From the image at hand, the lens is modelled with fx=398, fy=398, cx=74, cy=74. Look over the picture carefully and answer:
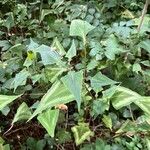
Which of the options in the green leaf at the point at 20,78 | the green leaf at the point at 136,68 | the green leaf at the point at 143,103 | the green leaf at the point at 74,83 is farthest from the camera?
the green leaf at the point at 136,68

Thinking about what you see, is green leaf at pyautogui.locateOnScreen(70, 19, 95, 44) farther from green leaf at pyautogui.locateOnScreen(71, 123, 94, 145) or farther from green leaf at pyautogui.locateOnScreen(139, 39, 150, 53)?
green leaf at pyautogui.locateOnScreen(71, 123, 94, 145)

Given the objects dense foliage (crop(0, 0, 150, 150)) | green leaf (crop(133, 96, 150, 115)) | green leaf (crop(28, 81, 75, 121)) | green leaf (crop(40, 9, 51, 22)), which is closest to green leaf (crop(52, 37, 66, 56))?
dense foliage (crop(0, 0, 150, 150))

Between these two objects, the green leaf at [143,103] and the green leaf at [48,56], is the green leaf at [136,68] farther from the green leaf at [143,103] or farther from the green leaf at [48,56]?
the green leaf at [48,56]

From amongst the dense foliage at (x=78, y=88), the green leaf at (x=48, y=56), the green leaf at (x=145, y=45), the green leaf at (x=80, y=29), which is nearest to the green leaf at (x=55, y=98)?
the dense foliage at (x=78, y=88)

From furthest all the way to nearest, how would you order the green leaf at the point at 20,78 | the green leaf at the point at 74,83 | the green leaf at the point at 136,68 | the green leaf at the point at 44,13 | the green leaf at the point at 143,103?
the green leaf at the point at 44,13, the green leaf at the point at 136,68, the green leaf at the point at 20,78, the green leaf at the point at 143,103, the green leaf at the point at 74,83

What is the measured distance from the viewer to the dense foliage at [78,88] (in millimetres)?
1583

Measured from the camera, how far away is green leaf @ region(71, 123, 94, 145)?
1611 millimetres

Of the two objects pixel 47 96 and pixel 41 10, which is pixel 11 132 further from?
pixel 41 10

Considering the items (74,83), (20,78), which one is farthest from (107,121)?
(20,78)

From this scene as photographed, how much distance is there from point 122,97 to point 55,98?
0.27 meters

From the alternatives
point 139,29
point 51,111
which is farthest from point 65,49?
point 51,111

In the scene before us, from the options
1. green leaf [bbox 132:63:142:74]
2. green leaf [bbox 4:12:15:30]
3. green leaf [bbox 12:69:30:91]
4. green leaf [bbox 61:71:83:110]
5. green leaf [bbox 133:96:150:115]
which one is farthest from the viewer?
green leaf [bbox 4:12:15:30]

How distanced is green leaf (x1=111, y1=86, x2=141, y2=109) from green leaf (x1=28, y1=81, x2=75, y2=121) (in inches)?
7.4

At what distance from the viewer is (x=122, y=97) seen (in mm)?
1597
